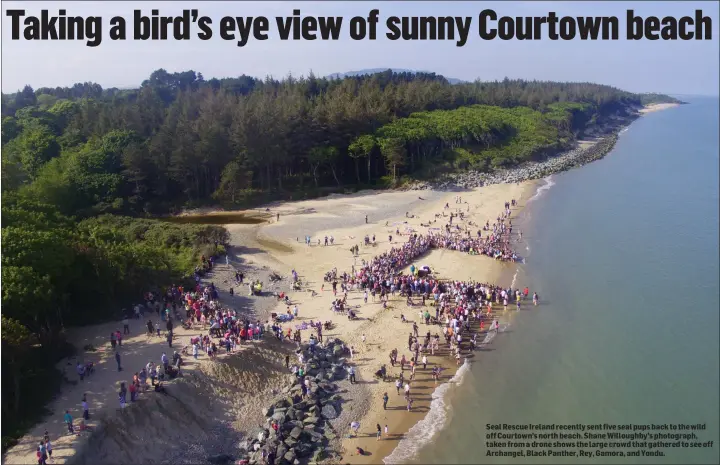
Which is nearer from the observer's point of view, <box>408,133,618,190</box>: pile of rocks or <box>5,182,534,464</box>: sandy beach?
<box>5,182,534,464</box>: sandy beach

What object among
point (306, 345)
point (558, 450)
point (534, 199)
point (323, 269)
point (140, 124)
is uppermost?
point (140, 124)

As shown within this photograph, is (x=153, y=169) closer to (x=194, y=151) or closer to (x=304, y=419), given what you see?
(x=194, y=151)

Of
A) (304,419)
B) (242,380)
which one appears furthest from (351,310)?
(304,419)

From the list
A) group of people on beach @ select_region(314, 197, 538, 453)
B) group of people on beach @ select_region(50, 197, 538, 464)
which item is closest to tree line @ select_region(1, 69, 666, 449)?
group of people on beach @ select_region(50, 197, 538, 464)

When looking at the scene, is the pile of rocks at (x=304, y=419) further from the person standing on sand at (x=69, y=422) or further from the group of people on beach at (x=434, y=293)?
the person standing on sand at (x=69, y=422)

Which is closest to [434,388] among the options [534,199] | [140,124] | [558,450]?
[558,450]

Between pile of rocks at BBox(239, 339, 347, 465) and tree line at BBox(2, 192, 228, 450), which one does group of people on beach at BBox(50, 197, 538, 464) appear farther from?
tree line at BBox(2, 192, 228, 450)

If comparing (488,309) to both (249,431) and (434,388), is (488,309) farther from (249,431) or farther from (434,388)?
(249,431)
